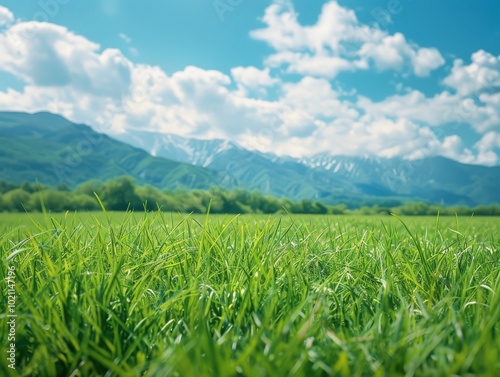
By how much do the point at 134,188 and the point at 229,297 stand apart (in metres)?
77.9

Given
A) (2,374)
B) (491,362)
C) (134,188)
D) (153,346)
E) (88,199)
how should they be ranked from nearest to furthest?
(491,362) → (2,374) → (153,346) → (88,199) → (134,188)

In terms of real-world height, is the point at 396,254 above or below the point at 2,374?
above

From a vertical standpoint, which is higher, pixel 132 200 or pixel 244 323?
pixel 244 323

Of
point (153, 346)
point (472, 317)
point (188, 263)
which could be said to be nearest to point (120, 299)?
point (153, 346)

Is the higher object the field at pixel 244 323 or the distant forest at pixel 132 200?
the field at pixel 244 323

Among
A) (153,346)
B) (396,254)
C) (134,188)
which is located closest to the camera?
(153,346)

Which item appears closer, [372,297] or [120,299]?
[120,299]

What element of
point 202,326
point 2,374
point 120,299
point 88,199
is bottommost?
point 88,199

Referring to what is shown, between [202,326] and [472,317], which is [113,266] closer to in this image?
[202,326]

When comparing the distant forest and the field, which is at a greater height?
the field

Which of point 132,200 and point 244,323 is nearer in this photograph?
point 244,323

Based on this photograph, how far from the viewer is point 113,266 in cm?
205

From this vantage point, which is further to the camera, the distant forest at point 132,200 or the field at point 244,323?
the distant forest at point 132,200

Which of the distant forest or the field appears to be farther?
the distant forest
